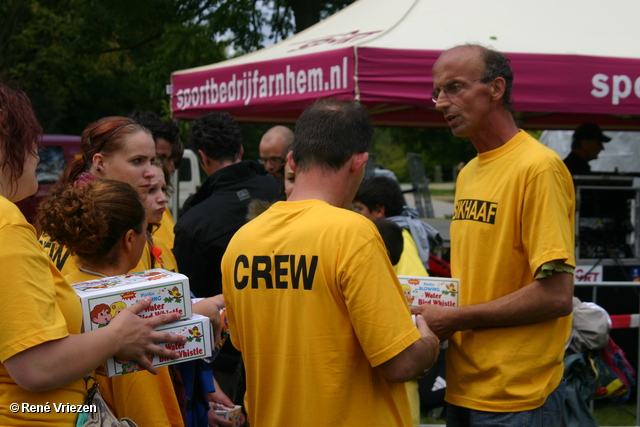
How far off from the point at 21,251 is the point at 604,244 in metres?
5.53

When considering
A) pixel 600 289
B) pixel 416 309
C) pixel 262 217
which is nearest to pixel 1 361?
pixel 262 217

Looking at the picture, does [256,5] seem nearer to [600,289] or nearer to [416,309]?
[600,289]

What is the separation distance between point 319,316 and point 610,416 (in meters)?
4.46

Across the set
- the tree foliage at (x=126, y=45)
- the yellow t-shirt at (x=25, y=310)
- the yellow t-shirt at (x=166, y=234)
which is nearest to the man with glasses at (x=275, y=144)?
the yellow t-shirt at (x=166, y=234)

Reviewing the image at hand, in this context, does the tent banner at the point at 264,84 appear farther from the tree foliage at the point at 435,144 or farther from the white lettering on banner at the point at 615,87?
the tree foliage at the point at 435,144

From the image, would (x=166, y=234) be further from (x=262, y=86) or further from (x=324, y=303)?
(x=324, y=303)

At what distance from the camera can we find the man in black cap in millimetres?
6359

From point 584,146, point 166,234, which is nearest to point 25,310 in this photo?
point 166,234

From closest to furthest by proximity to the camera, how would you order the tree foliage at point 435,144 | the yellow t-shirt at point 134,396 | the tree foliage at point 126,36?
the yellow t-shirt at point 134,396 → the tree foliage at point 126,36 → the tree foliage at point 435,144

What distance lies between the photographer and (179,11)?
10.8 metres

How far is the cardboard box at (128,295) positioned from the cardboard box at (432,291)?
91 centimetres

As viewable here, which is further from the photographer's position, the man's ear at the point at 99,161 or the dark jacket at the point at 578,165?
the dark jacket at the point at 578,165

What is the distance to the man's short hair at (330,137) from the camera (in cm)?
197

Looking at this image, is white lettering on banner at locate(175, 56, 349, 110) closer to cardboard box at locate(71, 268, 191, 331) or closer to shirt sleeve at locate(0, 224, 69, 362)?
cardboard box at locate(71, 268, 191, 331)
